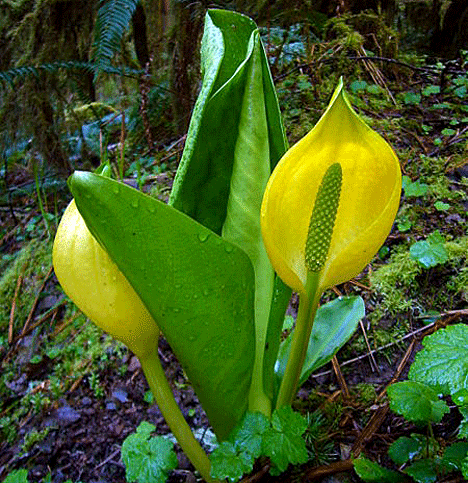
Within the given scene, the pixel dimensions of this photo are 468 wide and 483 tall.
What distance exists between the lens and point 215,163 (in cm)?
84

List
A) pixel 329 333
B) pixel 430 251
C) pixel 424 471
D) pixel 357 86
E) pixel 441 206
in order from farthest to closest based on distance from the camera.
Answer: pixel 357 86 → pixel 441 206 → pixel 430 251 → pixel 329 333 → pixel 424 471

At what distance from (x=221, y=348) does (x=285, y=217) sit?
235mm

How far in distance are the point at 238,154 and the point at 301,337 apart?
13.2 inches

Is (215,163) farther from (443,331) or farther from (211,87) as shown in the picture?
(443,331)

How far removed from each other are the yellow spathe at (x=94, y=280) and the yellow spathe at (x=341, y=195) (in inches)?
9.9

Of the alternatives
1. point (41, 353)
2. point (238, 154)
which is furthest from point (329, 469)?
point (41, 353)

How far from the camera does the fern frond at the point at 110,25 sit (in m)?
1.73

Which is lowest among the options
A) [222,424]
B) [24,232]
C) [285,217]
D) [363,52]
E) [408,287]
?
[24,232]

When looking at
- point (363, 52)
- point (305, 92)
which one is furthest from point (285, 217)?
point (363, 52)

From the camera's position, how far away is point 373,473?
78cm

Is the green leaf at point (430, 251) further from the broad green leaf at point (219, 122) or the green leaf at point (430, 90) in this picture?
the green leaf at point (430, 90)

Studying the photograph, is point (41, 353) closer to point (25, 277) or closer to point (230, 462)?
point (25, 277)

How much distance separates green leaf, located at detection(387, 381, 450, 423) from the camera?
78 centimetres

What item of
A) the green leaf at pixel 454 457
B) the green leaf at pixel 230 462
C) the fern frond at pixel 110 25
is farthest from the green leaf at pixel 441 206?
the fern frond at pixel 110 25
